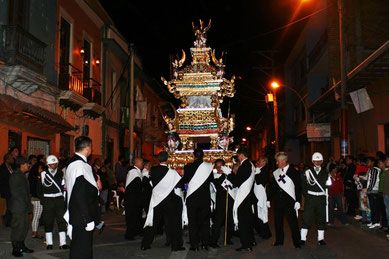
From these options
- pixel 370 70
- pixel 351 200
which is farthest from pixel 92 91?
pixel 351 200

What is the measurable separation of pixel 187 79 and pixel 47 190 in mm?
5892

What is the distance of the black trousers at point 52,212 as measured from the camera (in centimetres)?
875

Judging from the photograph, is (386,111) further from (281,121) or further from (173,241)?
(281,121)

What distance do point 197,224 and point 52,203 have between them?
2883 millimetres

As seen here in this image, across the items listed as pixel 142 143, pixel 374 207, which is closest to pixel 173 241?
pixel 374 207

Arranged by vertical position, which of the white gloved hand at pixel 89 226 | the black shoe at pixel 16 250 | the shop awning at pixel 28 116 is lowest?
the black shoe at pixel 16 250

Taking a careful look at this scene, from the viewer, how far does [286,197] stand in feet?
29.6

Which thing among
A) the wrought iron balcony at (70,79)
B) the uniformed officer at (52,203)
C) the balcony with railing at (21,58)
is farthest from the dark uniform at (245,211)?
the wrought iron balcony at (70,79)

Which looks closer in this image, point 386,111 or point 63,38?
point 386,111

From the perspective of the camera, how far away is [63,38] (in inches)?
744

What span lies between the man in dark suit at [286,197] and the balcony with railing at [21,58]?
27.0 feet

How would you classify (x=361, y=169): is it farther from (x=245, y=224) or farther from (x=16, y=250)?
(x=16, y=250)

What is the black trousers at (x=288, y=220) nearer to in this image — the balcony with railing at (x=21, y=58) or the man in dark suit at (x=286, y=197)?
the man in dark suit at (x=286, y=197)

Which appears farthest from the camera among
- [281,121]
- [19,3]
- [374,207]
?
[281,121]
